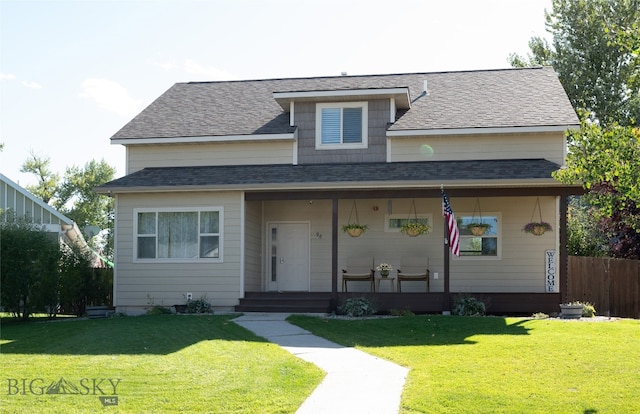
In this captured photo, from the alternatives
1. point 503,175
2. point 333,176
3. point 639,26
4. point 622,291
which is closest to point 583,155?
point 639,26

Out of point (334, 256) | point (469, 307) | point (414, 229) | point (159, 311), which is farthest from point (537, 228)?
point (159, 311)

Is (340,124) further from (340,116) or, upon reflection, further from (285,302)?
(285,302)

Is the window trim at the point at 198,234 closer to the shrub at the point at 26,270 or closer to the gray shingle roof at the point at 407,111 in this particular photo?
the shrub at the point at 26,270

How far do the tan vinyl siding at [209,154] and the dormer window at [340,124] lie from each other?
0.89 meters

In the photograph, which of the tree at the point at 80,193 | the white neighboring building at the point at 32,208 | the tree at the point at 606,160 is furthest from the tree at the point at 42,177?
the tree at the point at 606,160

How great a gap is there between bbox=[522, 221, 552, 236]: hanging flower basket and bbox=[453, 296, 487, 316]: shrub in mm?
2339

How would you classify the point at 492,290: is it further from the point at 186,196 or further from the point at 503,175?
the point at 186,196

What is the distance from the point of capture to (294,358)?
10727 mm

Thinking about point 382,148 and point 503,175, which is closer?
point 503,175

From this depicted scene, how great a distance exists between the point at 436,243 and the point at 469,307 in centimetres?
285

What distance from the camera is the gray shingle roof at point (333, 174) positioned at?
17.0 meters

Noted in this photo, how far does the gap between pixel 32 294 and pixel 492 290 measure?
10.7 m

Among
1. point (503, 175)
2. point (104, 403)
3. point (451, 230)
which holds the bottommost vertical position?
point (104, 403)

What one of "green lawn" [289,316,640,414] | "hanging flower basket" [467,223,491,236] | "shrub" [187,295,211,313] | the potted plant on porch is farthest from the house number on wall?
"shrub" [187,295,211,313]
